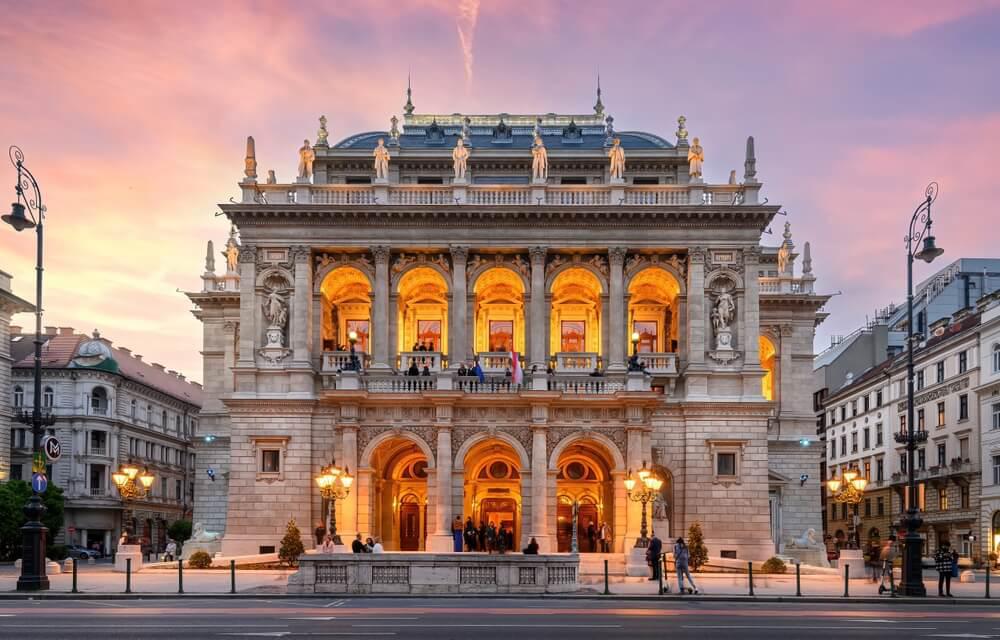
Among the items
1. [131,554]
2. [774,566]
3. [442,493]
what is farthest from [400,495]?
[774,566]

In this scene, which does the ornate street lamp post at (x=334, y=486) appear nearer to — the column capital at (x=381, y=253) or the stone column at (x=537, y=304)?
the column capital at (x=381, y=253)

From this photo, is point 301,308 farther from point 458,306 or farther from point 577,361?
point 577,361

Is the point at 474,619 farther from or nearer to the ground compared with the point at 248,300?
nearer to the ground

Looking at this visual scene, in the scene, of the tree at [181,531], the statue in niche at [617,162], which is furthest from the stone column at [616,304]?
the tree at [181,531]

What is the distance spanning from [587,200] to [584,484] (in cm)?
1479

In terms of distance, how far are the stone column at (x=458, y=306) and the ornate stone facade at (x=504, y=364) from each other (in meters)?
0.10

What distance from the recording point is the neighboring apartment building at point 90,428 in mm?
84125

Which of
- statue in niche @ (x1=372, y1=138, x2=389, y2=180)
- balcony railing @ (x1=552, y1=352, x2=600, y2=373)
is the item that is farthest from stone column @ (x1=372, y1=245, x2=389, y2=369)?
balcony railing @ (x1=552, y1=352, x2=600, y2=373)

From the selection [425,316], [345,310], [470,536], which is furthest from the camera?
[425,316]

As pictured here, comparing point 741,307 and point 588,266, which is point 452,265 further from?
point 741,307

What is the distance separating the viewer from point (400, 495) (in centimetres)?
5744

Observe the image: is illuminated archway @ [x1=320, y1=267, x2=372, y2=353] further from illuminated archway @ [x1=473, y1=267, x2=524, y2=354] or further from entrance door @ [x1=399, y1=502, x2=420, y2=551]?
entrance door @ [x1=399, y1=502, x2=420, y2=551]

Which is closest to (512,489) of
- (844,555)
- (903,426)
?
(844,555)

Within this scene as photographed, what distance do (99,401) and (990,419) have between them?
2591 inches
